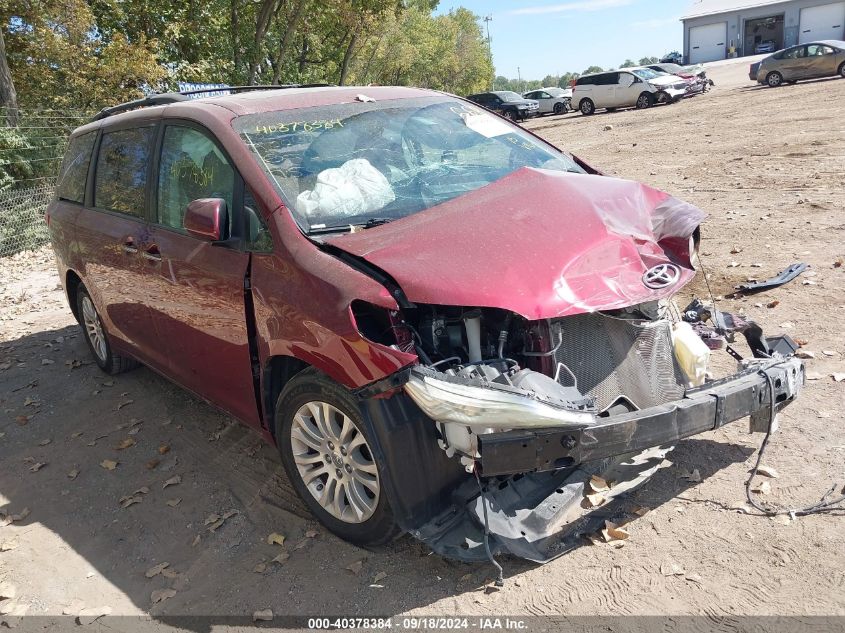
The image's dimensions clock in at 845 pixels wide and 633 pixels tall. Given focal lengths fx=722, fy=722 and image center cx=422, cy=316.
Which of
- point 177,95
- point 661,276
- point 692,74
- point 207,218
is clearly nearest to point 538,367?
point 661,276

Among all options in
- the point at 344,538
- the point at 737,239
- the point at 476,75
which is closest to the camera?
the point at 344,538

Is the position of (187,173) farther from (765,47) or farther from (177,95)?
(765,47)

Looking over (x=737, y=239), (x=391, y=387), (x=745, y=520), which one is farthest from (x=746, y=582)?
(x=737, y=239)

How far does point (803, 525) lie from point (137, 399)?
15.4ft

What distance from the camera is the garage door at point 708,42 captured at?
2502 inches

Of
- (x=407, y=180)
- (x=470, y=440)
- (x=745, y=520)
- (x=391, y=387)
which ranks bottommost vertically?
(x=745, y=520)

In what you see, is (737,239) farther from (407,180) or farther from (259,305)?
(259,305)

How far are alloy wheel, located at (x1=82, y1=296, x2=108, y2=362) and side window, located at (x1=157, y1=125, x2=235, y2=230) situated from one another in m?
1.96

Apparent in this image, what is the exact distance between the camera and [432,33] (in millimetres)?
57781

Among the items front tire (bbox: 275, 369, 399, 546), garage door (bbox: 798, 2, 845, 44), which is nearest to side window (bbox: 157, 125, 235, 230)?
front tire (bbox: 275, 369, 399, 546)

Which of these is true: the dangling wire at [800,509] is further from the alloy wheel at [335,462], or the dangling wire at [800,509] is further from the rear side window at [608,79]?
the rear side window at [608,79]

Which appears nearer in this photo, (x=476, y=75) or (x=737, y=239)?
(x=737, y=239)

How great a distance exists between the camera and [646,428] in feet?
9.78

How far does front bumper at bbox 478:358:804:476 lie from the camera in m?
2.80
